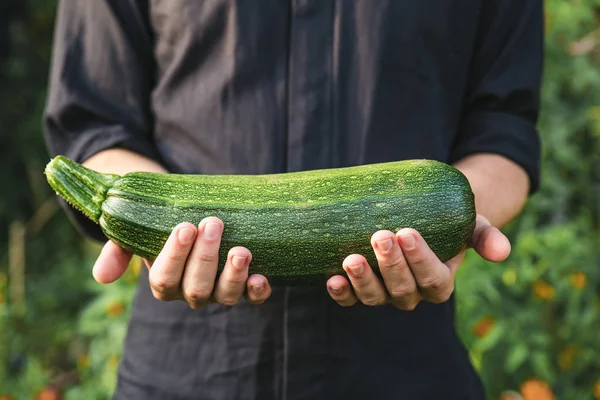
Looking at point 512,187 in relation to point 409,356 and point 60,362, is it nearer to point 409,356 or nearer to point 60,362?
point 409,356

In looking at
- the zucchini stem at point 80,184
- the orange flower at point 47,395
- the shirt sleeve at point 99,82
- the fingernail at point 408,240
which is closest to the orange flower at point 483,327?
the fingernail at point 408,240

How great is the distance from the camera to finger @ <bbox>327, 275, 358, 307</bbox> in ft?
4.34

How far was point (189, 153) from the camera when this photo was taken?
5.14 feet

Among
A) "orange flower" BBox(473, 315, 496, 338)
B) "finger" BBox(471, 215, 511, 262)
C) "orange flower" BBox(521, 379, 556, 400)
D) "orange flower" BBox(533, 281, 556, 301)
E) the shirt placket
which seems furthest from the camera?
"orange flower" BBox(533, 281, 556, 301)

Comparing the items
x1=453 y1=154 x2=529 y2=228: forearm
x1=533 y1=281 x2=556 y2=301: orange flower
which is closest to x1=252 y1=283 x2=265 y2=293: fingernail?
x1=453 y1=154 x2=529 y2=228: forearm

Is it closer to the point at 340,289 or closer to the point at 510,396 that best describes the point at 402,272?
the point at 340,289

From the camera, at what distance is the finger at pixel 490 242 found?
1.36 metres

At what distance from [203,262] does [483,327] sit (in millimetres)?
1407

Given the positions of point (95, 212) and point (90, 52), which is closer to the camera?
point (95, 212)

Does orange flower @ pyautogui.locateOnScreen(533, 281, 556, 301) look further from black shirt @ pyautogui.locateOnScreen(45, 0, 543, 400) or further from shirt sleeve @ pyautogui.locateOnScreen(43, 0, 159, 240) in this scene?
shirt sleeve @ pyautogui.locateOnScreen(43, 0, 159, 240)

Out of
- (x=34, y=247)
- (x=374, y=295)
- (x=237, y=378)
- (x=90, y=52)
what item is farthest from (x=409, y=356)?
(x=34, y=247)

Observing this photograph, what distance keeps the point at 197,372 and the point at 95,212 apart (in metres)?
0.44

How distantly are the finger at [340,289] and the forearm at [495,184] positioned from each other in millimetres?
429

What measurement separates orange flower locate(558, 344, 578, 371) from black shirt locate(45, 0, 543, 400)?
3.46 feet
